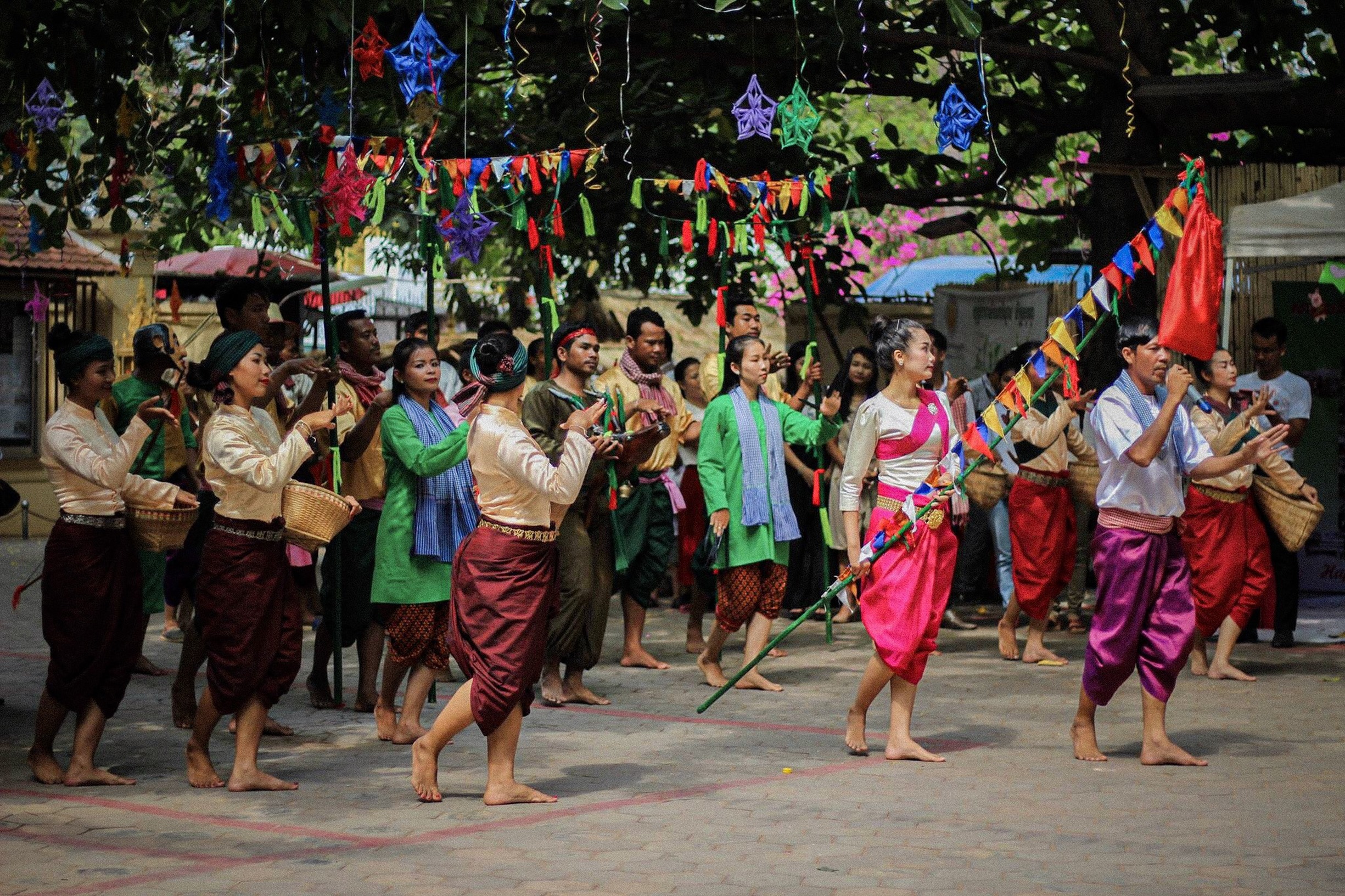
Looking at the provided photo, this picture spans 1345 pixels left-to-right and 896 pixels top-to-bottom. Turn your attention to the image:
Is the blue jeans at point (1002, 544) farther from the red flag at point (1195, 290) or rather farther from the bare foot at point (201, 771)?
the bare foot at point (201, 771)

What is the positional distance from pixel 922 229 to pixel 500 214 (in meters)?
4.18

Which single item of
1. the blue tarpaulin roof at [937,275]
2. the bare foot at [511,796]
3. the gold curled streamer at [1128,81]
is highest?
the gold curled streamer at [1128,81]

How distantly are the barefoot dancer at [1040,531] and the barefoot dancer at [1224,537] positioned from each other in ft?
Result: 2.91

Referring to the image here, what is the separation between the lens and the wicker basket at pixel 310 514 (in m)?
6.82

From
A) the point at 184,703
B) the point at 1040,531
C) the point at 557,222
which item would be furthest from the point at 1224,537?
the point at 184,703

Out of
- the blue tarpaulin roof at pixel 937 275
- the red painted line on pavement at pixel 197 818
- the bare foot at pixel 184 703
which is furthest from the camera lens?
the blue tarpaulin roof at pixel 937 275

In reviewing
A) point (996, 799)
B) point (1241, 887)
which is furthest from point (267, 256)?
point (1241, 887)

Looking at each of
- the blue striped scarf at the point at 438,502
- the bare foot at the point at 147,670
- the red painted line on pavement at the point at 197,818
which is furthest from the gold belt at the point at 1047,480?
the red painted line on pavement at the point at 197,818

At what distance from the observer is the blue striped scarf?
25.2 ft

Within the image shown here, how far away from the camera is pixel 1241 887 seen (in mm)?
5137

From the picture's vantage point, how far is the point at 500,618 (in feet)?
20.5

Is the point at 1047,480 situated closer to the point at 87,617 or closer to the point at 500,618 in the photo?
the point at 500,618

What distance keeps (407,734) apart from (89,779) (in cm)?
146

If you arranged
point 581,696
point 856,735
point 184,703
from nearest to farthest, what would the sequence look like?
1. point 856,735
2. point 184,703
3. point 581,696
